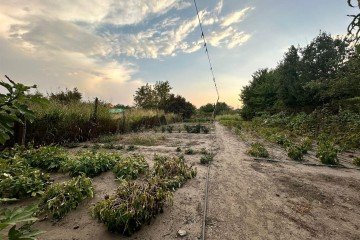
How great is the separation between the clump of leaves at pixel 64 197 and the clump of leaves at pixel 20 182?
0.42m

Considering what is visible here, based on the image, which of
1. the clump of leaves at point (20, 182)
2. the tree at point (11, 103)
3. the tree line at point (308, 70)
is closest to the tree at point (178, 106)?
the tree line at point (308, 70)

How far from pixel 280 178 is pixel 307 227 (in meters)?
2.22

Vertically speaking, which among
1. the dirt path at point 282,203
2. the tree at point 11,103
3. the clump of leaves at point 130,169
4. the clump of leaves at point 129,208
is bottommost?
the dirt path at point 282,203

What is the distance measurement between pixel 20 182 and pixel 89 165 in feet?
4.41

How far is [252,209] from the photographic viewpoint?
392 centimetres

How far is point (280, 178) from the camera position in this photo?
558 centimetres

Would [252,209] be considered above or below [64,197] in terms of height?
below

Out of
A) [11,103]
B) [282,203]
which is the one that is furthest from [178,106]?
[11,103]

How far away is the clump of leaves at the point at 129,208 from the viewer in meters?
3.11

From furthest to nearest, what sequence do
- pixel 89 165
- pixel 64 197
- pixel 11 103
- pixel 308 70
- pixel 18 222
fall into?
pixel 308 70
pixel 89 165
pixel 64 197
pixel 11 103
pixel 18 222

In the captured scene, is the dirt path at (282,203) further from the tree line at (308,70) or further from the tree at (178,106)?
the tree at (178,106)

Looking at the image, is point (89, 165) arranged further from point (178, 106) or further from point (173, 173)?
point (178, 106)

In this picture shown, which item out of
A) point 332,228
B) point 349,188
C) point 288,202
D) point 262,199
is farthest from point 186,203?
point 349,188

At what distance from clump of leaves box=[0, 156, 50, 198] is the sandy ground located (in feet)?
1.86
